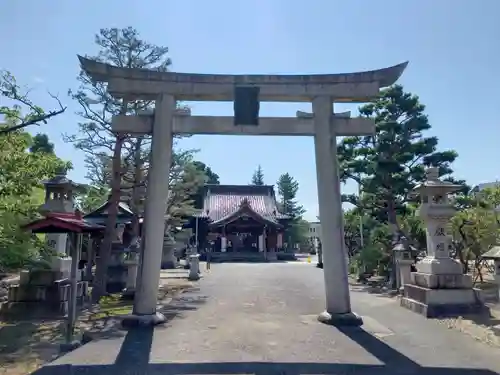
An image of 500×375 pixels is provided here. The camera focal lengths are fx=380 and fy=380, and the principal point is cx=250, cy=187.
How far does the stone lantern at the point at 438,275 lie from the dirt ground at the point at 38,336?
7489mm

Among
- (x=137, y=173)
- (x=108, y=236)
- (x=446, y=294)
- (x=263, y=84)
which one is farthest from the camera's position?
(x=137, y=173)

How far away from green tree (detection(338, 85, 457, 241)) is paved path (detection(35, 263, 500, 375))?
24.1 feet

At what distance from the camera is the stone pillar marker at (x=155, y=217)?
8117mm

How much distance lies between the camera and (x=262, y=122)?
8844mm

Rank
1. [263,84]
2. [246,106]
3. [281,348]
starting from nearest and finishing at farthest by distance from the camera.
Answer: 1. [281,348]
2. [246,106]
3. [263,84]

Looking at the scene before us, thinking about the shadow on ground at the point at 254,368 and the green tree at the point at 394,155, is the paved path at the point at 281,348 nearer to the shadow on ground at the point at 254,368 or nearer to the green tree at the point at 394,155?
the shadow on ground at the point at 254,368

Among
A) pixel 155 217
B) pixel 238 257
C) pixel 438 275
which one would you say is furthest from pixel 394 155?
pixel 238 257

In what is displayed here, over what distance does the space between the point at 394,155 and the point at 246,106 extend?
1019 cm

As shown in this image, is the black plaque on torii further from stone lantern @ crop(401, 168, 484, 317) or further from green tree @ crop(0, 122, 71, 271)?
stone lantern @ crop(401, 168, 484, 317)

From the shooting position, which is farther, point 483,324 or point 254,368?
point 483,324

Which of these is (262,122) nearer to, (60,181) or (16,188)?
(16,188)

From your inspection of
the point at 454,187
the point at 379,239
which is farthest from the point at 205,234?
the point at 454,187

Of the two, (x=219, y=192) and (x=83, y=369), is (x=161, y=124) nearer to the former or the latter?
(x=83, y=369)

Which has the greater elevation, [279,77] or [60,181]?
[279,77]
